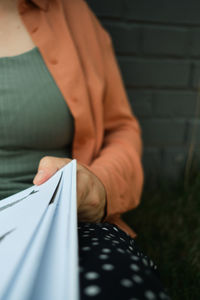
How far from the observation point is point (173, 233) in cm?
118

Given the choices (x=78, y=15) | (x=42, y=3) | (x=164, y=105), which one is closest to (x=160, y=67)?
(x=164, y=105)

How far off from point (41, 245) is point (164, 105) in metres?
1.14

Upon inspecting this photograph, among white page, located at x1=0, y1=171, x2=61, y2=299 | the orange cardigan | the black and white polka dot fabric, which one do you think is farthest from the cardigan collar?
the black and white polka dot fabric

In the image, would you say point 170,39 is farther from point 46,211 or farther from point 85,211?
point 46,211

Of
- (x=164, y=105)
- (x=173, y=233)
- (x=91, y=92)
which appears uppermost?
(x=91, y=92)

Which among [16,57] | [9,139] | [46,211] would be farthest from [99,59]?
[46,211]

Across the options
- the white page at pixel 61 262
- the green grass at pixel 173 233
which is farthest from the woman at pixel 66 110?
the green grass at pixel 173 233

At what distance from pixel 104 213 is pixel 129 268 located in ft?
0.95

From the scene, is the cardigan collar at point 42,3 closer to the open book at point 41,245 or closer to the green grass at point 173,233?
the open book at point 41,245

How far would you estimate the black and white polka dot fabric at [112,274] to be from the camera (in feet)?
1.17

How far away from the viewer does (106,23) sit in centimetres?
122

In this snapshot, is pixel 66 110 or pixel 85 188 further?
pixel 66 110

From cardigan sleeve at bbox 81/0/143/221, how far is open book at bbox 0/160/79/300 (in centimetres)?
24

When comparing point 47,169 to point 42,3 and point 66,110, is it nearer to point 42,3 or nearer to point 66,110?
point 66,110
